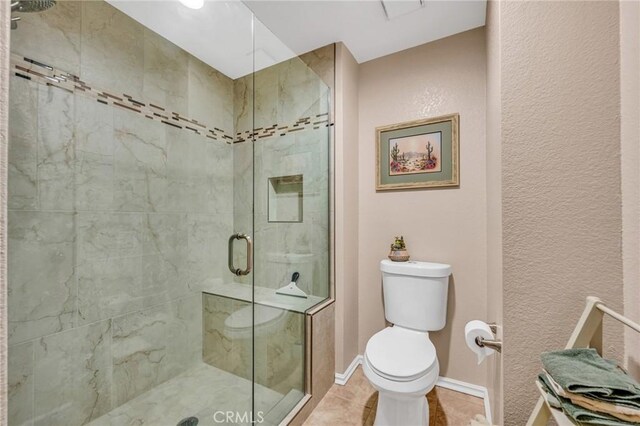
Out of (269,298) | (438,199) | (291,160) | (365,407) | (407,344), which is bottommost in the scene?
(365,407)

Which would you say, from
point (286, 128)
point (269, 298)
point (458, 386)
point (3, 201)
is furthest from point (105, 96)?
point (458, 386)

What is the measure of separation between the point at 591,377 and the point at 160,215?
6.29 ft

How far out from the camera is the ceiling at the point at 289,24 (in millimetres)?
1508

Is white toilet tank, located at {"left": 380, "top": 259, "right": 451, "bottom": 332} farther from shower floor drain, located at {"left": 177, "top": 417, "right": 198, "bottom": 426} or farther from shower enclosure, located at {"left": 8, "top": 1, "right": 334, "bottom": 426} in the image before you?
shower floor drain, located at {"left": 177, "top": 417, "right": 198, "bottom": 426}

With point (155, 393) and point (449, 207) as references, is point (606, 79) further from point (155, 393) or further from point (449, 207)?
point (155, 393)

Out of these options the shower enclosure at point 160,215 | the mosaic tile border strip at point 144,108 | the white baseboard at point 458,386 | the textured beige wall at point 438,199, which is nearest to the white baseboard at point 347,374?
the white baseboard at point 458,386

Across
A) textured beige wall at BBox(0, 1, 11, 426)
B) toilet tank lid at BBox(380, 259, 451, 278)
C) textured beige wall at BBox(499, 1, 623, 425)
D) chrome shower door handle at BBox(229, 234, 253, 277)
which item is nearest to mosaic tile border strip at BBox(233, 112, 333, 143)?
chrome shower door handle at BBox(229, 234, 253, 277)

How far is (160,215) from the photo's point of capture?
1642 millimetres

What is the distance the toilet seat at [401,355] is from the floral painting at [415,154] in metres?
1.06

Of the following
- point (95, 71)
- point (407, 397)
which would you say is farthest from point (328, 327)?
point (95, 71)

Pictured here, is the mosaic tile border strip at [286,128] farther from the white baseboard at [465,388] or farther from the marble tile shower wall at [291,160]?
the white baseboard at [465,388]

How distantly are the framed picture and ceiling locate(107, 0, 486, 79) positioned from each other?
0.56m

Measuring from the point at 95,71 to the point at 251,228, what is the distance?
3.68ft

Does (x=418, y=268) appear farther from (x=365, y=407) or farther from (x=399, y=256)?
(x=365, y=407)
